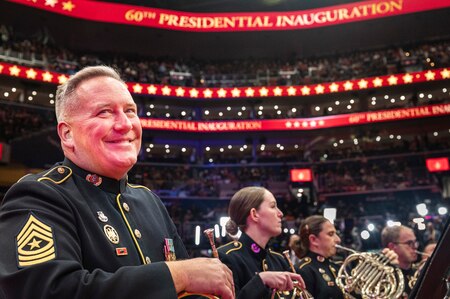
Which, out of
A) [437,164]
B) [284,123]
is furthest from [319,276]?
[284,123]

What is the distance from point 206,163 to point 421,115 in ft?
41.2

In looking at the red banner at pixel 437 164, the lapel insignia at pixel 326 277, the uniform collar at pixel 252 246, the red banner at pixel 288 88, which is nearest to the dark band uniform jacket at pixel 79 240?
the uniform collar at pixel 252 246

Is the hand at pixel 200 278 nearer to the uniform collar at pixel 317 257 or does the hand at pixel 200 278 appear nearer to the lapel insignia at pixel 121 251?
the lapel insignia at pixel 121 251

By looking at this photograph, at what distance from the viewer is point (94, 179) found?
1.82m

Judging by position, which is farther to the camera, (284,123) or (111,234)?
(284,123)

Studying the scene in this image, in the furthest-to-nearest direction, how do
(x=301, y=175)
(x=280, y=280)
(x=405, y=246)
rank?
1. (x=301, y=175)
2. (x=405, y=246)
3. (x=280, y=280)

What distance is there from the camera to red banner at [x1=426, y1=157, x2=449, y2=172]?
22.3 metres

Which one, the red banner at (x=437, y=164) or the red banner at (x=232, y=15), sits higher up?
the red banner at (x=232, y=15)

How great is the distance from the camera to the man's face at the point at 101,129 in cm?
174

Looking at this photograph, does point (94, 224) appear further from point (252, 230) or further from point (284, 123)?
point (284, 123)

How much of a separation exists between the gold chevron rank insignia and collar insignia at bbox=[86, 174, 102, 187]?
39cm

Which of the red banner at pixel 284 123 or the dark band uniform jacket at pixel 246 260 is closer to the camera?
the dark band uniform jacket at pixel 246 260

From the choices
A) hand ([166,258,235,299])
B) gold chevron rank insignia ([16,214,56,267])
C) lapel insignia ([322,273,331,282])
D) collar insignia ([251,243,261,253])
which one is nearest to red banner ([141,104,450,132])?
lapel insignia ([322,273,331,282])

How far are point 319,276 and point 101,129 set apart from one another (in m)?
3.88
